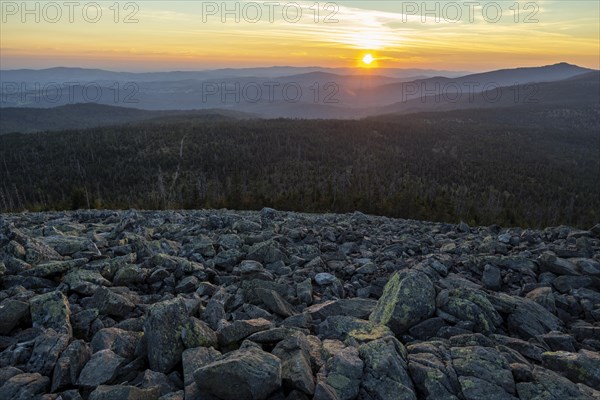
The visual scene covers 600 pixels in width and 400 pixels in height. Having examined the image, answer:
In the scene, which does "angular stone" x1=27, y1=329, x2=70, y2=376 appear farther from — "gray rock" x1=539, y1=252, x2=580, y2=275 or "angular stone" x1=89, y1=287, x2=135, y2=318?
"gray rock" x1=539, y1=252, x2=580, y2=275

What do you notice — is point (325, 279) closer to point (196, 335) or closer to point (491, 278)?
point (491, 278)

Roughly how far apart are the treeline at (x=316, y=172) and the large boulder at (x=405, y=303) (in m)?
18.6

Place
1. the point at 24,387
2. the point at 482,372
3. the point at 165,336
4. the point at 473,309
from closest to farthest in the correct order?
the point at 24,387 → the point at 482,372 → the point at 165,336 → the point at 473,309

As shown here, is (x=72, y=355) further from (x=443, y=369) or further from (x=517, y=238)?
(x=517, y=238)

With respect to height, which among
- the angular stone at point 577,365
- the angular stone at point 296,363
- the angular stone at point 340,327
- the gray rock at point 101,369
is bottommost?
the angular stone at point 577,365

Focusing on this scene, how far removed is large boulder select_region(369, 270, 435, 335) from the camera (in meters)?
5.40

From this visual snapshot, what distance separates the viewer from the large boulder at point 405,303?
5.40 m

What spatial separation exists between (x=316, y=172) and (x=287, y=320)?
4523cm

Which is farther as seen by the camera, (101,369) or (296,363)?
(101,369)

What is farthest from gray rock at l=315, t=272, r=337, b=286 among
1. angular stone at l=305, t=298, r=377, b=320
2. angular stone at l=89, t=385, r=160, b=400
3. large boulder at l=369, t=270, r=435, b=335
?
angular stone at l=89, t=385, r=160, b=400

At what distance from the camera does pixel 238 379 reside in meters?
3.61

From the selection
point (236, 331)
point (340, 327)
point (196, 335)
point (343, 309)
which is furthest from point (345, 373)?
point (343, 309)

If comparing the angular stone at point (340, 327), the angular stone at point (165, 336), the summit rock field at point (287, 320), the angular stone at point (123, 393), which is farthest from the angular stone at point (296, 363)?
the angular stone at point (123, 393)

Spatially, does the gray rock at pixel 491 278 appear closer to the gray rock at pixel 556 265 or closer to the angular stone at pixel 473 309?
the gray rock at pixel 556 265
